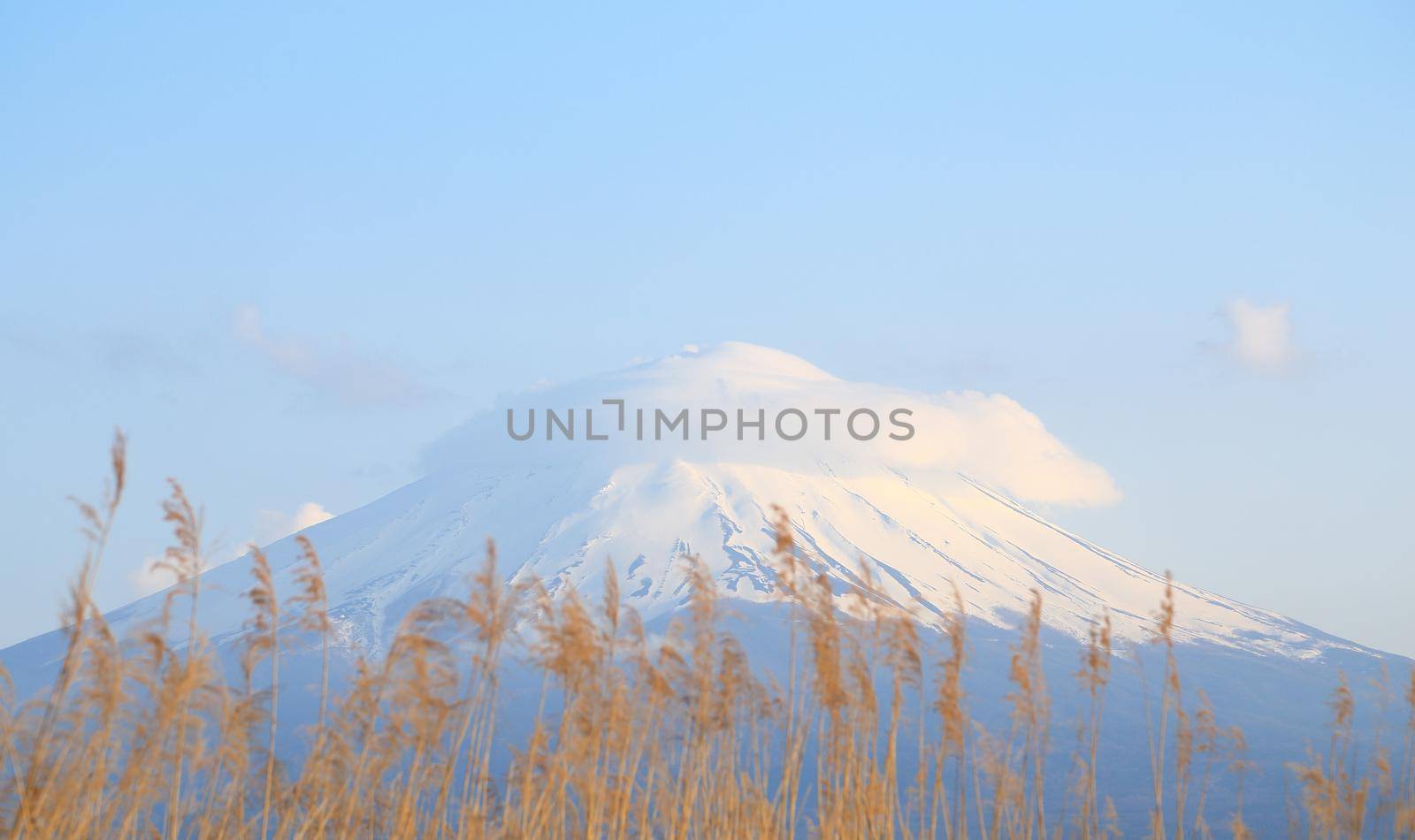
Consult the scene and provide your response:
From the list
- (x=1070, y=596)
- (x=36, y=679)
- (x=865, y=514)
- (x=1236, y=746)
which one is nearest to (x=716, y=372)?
(x=865, y=514)

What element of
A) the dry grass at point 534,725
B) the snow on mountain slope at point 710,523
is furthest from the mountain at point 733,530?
the dry grass at point 534,725

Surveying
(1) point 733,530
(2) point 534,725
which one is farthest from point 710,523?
(2) point 534,725

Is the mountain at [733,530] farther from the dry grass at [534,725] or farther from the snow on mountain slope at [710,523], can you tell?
the dry grass at [534,725]

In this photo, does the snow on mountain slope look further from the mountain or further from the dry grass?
the dry grass

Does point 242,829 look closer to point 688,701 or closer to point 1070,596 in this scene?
point 688,701

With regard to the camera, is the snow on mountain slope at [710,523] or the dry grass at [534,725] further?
the snow on mountain slope at [710,523]

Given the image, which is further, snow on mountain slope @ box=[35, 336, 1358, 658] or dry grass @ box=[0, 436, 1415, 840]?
snow on mountain slope @ box=[35, 336, 1358, 658]

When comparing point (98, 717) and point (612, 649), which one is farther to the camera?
point (612, 649)

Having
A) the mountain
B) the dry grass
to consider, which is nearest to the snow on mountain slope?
the mountain
